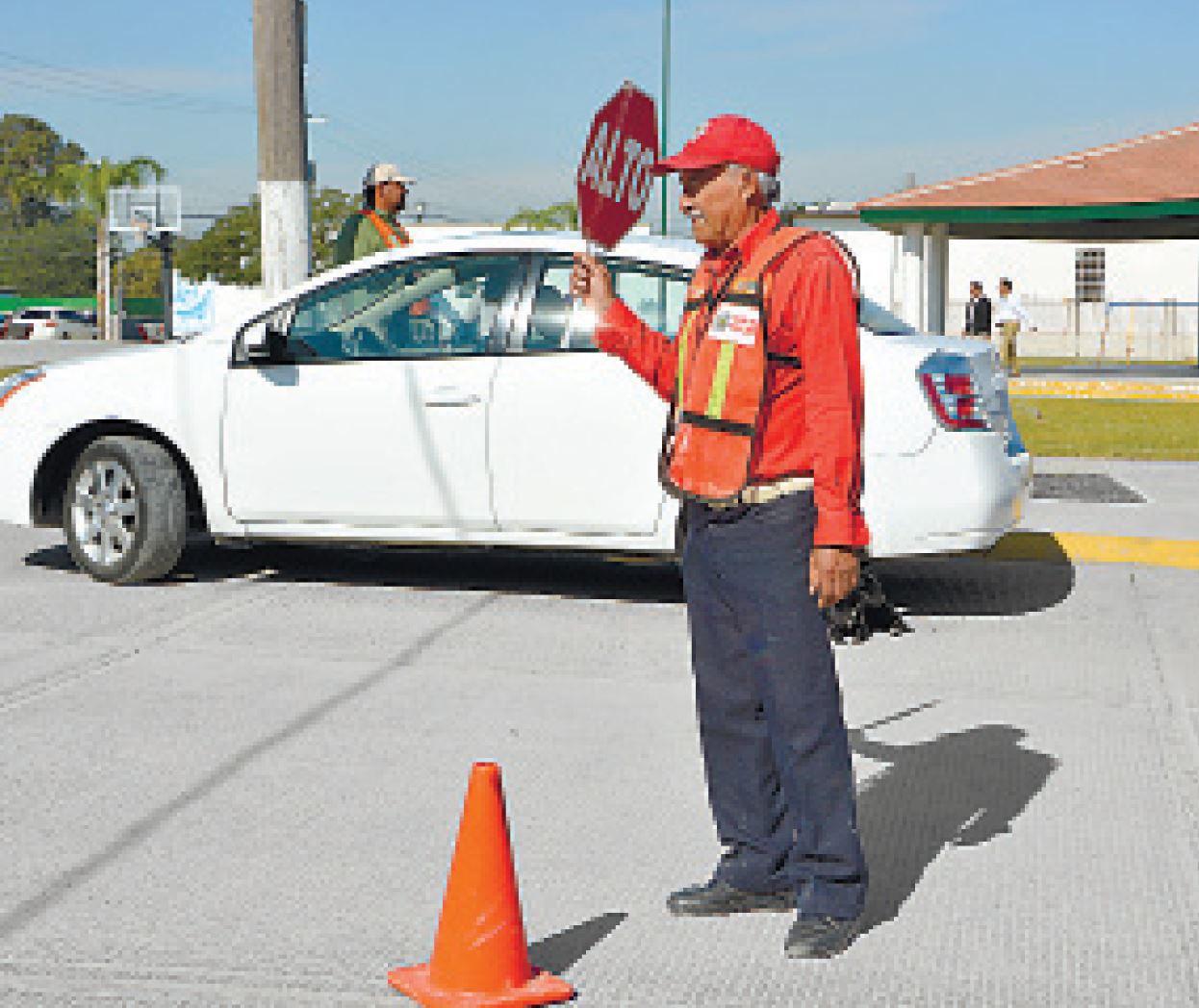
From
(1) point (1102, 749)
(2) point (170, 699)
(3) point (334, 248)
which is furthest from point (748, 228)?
(3) point (334, 248)

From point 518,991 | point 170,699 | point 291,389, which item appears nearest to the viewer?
point 518,991

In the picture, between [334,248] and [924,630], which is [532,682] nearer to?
[924,630]

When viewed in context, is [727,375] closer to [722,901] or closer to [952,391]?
[722,901]

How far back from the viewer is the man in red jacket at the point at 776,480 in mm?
3734

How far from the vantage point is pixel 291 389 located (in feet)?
26.5

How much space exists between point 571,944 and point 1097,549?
645 centimetres

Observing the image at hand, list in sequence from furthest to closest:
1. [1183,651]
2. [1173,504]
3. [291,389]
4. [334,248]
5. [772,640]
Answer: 1. [1173,504]
2. [334,248]
3. [291,389]
4. [1183,651]
5. [772,640]

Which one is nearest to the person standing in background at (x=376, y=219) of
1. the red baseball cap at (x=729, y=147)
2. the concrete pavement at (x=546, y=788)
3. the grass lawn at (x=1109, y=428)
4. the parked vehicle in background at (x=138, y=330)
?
the concrete pavement at (x=546, y=788)

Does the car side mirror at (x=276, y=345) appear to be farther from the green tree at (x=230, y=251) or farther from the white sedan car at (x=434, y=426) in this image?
the green tree at (x=230, y=251)

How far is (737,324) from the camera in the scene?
3.82 meters

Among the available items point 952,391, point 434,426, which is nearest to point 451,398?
point 434,426

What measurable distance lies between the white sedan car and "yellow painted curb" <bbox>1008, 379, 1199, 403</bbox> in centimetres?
1932

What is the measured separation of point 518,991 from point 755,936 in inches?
27.0

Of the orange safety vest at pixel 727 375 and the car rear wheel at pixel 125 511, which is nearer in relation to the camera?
the orange safety vest at pixel 727 375
